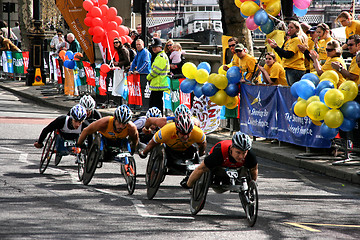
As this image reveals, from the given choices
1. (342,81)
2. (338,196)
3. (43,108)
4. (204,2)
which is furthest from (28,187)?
(204,2)

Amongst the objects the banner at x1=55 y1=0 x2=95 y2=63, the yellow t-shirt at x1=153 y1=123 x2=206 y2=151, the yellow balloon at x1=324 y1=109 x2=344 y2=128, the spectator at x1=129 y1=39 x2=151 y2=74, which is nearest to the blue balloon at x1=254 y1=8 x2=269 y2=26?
the yellow balloon at x1=324 y1=109 x2=344 y2=128

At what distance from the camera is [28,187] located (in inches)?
419

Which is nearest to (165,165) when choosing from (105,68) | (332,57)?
(332,57)

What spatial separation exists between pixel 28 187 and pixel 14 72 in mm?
23132

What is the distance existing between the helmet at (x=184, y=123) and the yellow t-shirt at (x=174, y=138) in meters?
0.32

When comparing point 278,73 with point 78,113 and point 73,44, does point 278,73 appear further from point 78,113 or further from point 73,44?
point 73,44

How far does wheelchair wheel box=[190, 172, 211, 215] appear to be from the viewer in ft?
29.2

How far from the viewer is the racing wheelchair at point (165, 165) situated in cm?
990

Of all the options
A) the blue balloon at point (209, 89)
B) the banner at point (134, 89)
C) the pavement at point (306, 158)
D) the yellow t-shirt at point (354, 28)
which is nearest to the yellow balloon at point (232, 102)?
the blue balloon at point (209, 89)

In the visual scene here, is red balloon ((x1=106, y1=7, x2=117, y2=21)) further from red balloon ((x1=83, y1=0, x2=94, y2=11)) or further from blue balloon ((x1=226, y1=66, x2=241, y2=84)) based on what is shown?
blue balloon ((x1=226, y1=66, x2=241, y2=84))

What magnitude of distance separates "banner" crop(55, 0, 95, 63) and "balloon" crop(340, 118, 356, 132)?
1304 cm

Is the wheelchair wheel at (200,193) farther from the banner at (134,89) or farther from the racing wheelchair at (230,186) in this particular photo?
the banner at (134,89)

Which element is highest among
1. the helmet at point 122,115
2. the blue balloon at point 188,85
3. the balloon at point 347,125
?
Result: the blue balloon at point 188,85

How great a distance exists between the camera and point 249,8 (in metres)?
15.4
